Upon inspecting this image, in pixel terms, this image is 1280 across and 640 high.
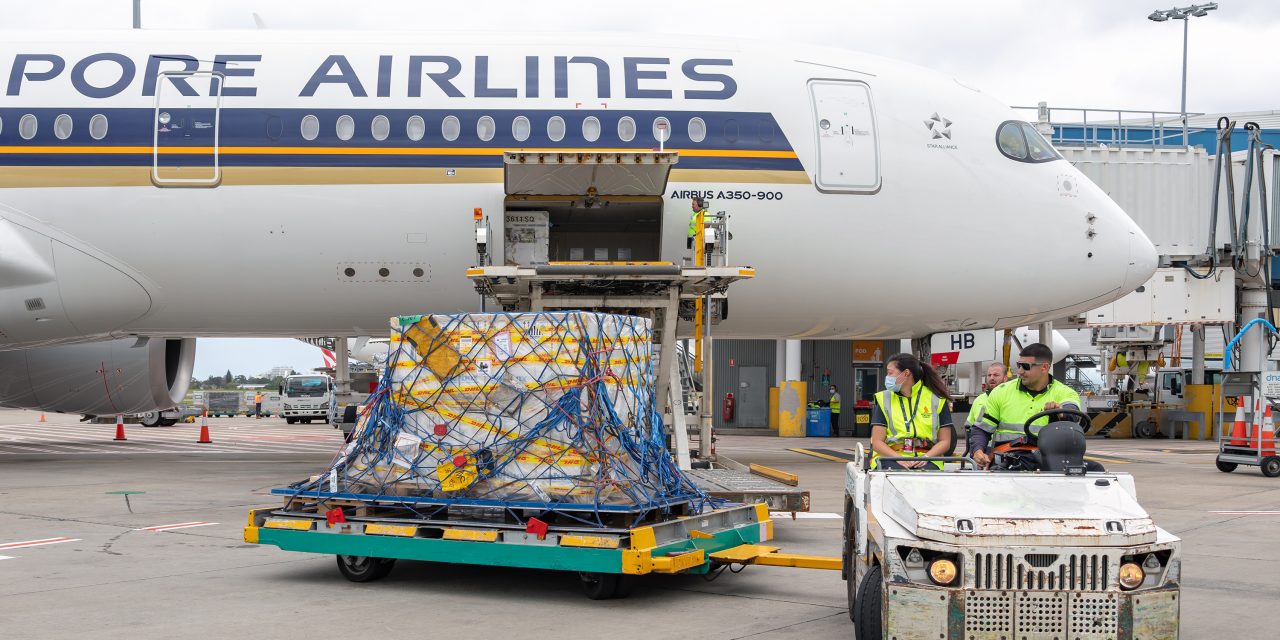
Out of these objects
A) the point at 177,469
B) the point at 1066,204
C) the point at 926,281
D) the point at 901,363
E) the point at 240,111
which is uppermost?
the point at 240,111

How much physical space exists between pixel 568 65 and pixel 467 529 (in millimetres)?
8265

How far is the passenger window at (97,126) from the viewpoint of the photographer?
13727 millimetres

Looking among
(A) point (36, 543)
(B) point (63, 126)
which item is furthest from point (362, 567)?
(B) point (63, 126)

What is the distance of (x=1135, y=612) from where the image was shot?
4746mm

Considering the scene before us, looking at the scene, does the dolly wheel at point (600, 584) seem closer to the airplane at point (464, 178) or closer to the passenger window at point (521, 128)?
the airplane at point (464, 178)

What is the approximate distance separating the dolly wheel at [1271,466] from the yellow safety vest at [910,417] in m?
10.9

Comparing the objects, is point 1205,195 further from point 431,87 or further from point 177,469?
point 177,469

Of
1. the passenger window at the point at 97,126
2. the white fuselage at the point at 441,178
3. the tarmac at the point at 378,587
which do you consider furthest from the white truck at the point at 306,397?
the tarmac at the point at 378,587

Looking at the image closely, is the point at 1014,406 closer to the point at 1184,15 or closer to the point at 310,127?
the point at 310,127

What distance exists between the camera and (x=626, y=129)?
1382 cm

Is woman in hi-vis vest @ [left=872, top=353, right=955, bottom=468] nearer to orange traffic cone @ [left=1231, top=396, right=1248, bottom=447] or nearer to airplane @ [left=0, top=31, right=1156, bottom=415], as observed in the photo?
airplane @ [left=0, top=31, right=1156, bottom=415]

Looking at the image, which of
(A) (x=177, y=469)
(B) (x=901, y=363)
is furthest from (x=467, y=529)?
(A) (x=177, y=469)

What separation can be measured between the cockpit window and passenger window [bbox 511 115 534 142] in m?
5.65

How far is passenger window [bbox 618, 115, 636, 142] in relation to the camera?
1380 centimetres
